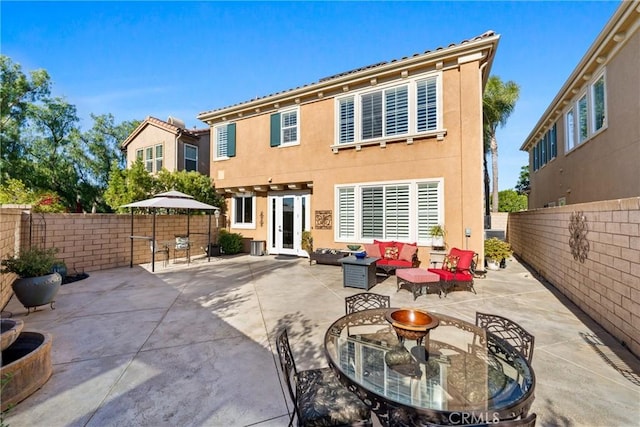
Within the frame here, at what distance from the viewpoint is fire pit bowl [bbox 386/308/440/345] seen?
2.29 meters

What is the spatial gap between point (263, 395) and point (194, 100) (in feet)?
48.2

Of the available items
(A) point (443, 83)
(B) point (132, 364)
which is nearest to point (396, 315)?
(B) point (132, 364)

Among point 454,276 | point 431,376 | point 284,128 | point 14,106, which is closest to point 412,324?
point 431,376

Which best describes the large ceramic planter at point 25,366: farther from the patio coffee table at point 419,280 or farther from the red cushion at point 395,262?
the red cushion at point 395,262

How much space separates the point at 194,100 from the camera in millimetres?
13797

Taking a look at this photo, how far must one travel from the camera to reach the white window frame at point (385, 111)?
8227 mm

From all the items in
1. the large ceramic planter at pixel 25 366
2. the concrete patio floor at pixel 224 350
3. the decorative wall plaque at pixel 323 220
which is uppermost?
the decorative wall plaque at pixel 323 220

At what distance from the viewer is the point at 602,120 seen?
8.49 metres

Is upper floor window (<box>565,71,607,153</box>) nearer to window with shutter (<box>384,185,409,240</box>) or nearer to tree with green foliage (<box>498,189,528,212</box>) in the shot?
window with shutter (<box>384,185,409,240</box>)

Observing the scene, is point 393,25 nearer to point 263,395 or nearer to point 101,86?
point 263,395

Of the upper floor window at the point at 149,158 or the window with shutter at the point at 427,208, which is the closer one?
the window with shutter at the point at 427,208

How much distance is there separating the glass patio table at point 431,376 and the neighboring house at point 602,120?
7.84 meters

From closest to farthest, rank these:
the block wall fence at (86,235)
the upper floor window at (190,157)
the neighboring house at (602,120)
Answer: the block wall fence at (86,235) → the neighboring house at (602,120) → the upper floor window at (190,157)

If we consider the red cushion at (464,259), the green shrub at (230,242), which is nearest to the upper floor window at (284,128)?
the green shrub at (230,242)
